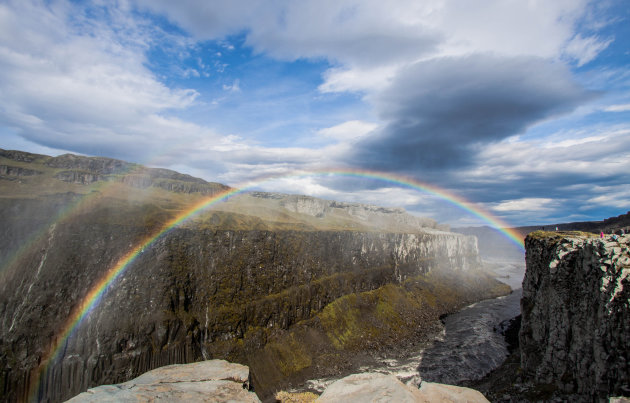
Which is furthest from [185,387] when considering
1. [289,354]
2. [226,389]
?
[289,354]

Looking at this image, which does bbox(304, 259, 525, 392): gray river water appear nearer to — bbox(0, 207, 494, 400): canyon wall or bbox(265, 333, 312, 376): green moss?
bbox(265, 333, 312, 376): green moss

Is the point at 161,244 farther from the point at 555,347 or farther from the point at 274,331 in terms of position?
the point at 555,347

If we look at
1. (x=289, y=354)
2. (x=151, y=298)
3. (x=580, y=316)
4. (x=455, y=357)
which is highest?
(x=580, y=316)

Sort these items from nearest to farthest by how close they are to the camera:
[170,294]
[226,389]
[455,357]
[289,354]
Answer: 1. [226,389]
2. [170,294]
3. [289,354]
4. [455,357]

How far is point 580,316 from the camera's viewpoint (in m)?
22.3

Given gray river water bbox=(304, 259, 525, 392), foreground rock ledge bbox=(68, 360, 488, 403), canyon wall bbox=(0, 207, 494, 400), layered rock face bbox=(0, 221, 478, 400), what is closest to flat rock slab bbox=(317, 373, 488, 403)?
foreground rock ledge bbox=(68, 360, 488, 403)

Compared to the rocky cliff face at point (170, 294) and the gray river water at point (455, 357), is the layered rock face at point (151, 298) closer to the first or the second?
the rocky cliff face at point (170, 294)

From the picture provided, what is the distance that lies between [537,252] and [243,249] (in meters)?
44.0

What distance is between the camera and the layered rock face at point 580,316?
58.7ft

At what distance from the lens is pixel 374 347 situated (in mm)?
55219

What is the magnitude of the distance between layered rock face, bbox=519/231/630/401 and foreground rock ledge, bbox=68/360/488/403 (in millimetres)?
10083

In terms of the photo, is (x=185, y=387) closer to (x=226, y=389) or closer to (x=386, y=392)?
(x=226, y=389)

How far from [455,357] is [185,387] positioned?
47.4m

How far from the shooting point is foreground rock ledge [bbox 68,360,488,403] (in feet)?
42.5
